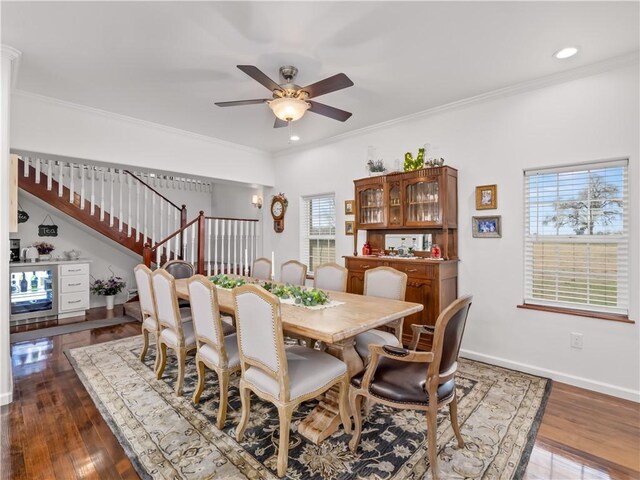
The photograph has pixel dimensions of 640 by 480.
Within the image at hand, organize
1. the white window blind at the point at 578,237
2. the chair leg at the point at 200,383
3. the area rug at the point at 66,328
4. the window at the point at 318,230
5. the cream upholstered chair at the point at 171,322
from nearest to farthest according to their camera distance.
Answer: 1. the chair leg at the point at 200,383
2. the cream upholstered chair at the point at 171,322
3. the white window blind at the point at 578,237
4. the area rug at the point at 66,328
5. the window at the point at 318,230

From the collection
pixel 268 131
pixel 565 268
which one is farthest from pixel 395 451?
pixel 268 131

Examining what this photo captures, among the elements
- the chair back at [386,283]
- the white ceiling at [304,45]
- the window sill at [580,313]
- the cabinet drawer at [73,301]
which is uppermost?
the white ceiling at [304,45]

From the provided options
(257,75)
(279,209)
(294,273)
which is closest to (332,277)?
(294,273)

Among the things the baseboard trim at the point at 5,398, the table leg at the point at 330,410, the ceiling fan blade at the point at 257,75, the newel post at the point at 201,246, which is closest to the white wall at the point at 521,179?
the table leg at the point at 330,410

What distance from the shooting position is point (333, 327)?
2.04 m

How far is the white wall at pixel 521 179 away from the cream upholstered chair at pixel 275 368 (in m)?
2.17

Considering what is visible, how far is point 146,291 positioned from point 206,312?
1208mm

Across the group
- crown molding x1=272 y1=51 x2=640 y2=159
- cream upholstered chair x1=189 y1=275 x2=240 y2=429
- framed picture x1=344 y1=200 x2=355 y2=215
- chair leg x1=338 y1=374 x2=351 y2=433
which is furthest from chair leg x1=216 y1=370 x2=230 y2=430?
crown molding x1=272 y1=51 x2=640 y2=159

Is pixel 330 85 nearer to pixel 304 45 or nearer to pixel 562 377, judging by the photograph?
pixel 304 45

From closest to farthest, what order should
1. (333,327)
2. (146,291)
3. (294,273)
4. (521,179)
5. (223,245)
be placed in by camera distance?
1. (333,327)
2. (146,291)
3. (521,179)
4. (294,273)
5. (223,245)

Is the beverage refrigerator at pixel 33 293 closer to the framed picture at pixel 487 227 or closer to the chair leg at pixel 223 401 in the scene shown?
the chair leg at pixel 223 401

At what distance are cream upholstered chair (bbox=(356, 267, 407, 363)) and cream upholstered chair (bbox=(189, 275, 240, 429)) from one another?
1.04 meters

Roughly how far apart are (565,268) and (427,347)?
158 centimetres

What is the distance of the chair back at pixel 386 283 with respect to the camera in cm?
314
